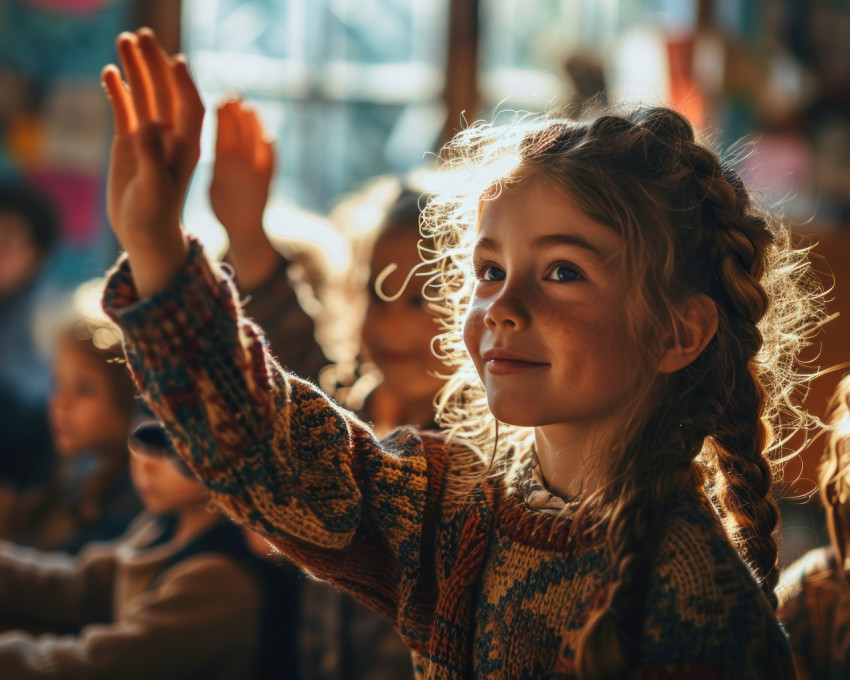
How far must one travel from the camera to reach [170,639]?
1246mm

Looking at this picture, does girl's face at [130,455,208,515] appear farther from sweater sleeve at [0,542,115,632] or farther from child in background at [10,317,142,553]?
child in background at [10,317,142,553]

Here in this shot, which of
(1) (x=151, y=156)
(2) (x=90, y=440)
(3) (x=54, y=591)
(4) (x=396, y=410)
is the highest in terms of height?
(1) (x=151, y=156)

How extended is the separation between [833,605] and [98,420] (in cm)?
129

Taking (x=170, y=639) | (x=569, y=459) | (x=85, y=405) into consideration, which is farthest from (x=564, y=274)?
(x=85, y=405)

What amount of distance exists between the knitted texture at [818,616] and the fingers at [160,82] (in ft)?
2.28

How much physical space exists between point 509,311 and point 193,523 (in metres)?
0.87

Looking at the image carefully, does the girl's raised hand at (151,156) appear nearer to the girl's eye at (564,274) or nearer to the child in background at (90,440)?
the girl's eye at (564,274)

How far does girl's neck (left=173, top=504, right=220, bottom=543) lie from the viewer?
136 centimetres

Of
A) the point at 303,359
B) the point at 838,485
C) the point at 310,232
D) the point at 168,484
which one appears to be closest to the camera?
the point at 838,485

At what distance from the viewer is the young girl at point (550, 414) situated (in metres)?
0.60

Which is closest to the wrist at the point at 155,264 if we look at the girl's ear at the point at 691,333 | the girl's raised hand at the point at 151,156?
the girl's raised hand at the point at 151,156

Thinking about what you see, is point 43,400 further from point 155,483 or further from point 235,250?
point 235,250

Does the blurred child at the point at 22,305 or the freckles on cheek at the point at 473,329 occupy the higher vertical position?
the freckles on cheek at the point at 473,329

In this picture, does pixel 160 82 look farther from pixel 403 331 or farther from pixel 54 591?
pixel 54 591
